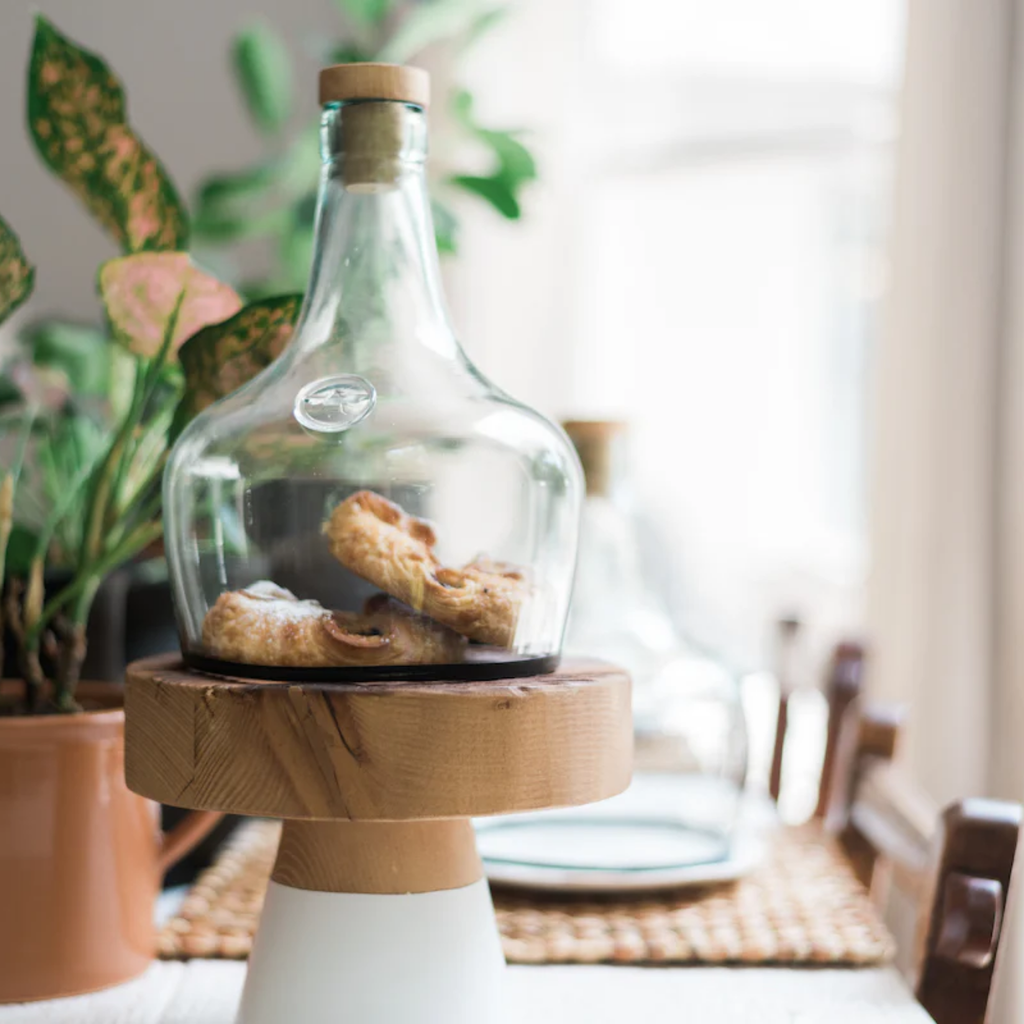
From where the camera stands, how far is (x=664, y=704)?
0.85 metres

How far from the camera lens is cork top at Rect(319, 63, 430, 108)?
0.50 meters

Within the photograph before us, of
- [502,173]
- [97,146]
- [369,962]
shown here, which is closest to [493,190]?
[502,173]

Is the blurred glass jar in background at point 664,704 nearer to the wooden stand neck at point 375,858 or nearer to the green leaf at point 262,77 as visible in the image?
the wooden stand neck at point 375,858

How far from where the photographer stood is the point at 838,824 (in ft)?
3.14

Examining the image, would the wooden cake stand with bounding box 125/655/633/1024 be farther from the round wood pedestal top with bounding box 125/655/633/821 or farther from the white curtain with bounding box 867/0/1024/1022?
the white curtain with bounding box 867/0/1024/1022

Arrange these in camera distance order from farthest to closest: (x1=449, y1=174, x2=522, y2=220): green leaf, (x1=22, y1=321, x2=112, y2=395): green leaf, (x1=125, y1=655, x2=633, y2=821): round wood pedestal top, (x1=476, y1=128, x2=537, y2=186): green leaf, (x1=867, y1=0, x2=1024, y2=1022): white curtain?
1. (x1=867, y1=0, x2=1024, y2=1022): white curtain
2. (x1=22, y1=321, x2=112, y2=395): green leaf
3. (x1=476, y1=128, x2=537, y2=186): green leaf
4. (x1=449, y1=174, x2=522, y2=220): green leaf
5. (x1=125, y1=655, x2=633, y2=821): round wood pedestal top

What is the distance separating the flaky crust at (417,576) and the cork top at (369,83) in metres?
0.16

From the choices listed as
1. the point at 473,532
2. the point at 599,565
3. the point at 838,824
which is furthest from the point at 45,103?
the point at 838,824

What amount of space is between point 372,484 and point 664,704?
40cm

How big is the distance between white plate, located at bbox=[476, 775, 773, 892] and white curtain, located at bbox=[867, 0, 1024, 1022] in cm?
45

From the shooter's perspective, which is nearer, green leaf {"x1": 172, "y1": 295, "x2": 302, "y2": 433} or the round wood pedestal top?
the round wood pedestal top

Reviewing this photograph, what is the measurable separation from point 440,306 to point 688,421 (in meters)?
1.35

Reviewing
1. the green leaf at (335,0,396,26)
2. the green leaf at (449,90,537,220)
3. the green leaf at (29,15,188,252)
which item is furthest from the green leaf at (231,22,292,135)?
the green leaf at (29,15,188,252)

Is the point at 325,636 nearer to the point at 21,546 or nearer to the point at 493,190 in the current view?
the point at 21,546
